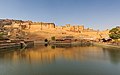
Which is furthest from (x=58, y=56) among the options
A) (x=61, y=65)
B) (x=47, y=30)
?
(x=47, y=30)

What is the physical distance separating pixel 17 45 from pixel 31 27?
46.8 metres

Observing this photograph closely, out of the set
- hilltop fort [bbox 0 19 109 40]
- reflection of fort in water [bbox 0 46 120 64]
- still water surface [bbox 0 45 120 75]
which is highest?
hilltop fort [bbox 0 19 109 40]

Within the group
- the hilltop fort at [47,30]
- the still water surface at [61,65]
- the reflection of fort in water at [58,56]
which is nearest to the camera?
the still water surface at [61,65]

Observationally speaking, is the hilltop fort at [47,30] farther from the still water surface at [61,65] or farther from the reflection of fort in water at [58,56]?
the still water surface at [61,65]

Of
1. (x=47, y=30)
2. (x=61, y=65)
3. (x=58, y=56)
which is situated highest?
(x=47, y=30)

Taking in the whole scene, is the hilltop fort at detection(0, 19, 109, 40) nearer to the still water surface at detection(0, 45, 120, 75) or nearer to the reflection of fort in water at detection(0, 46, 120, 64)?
the reflection of fort in water at detection(0, 46, 120, 64)

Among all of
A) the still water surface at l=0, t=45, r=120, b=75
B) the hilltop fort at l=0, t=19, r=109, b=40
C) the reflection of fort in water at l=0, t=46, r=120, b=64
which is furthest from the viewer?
the hilltop fort at l=0, t=19, r=109, b=40

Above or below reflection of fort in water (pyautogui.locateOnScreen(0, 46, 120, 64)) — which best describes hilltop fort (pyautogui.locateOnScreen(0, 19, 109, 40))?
above

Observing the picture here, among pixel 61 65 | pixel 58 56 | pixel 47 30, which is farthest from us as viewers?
pixel 47 30

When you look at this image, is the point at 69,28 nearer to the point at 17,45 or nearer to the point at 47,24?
the point at 47,24

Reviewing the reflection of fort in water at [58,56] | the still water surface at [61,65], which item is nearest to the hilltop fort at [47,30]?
the reflection of fort in water at [58,56]

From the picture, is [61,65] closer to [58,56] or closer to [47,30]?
[58,56]

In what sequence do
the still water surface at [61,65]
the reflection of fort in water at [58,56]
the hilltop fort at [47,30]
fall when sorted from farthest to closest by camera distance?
the hilltop fort at [47,30] < the reflection of fort in water at [58,56] < the still water surface at [61,65]

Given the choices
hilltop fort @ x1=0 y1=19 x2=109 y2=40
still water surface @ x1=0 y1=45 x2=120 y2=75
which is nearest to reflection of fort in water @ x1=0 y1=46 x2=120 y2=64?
still water surface @ x1=0 y1=45 x2=120 y2=75
